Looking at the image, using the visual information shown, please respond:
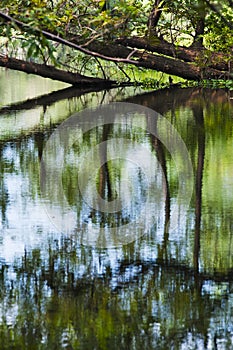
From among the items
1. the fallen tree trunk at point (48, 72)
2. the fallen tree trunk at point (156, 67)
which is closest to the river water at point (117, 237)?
the fallen tree trunk at point (156, 67)

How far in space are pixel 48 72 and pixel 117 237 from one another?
48.7 feet

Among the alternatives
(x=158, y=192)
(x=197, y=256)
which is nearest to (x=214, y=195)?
(x=158, y=192)

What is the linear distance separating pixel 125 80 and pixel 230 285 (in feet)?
62.1

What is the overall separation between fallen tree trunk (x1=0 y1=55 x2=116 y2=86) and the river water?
692cm

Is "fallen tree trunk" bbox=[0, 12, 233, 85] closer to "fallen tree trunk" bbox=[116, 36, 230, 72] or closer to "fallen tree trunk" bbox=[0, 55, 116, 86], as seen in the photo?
"fallen tree trunk" bbox=[0, 55, 116, 86]

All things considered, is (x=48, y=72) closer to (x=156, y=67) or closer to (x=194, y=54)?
(x=156, y=67)

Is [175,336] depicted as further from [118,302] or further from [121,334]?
[118,302]

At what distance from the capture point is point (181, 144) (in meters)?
11.7

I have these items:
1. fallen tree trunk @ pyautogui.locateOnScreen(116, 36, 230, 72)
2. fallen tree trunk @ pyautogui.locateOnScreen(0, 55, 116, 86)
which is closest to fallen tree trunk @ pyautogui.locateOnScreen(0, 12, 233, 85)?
fallen tree trunk @ pyautogui.locateOnScreen(0, 55, 116, 86)

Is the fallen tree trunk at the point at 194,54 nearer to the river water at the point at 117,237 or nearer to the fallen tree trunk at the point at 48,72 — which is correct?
the fallen tree trunk at the point at 48,72

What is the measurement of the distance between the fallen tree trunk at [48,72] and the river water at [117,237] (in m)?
6.92

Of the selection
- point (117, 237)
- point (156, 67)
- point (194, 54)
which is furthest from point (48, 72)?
point (117, 237)

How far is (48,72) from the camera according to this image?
21266mm

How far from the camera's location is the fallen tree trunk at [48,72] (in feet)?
67.2
